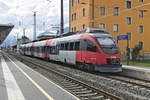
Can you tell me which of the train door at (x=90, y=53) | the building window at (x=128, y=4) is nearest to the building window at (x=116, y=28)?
the building window at (x=128, y=4)

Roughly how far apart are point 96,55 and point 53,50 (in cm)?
1447

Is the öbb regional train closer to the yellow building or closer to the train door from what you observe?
the train door

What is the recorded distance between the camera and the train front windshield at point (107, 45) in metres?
22.0

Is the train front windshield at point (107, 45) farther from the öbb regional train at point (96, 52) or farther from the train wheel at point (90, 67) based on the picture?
the train wheel at point (90, 67)

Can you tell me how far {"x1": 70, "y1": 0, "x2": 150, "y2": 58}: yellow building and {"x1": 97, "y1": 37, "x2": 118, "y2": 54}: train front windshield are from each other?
33.1 metres

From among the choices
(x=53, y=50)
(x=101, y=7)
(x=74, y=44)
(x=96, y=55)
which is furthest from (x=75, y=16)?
(x=96, y=55)

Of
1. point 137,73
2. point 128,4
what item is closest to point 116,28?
point 128,4

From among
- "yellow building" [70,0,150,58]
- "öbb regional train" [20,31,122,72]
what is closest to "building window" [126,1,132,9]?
"yellow building" [70,0,150,58]

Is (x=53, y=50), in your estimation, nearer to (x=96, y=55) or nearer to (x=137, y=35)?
(x=96, y=55)

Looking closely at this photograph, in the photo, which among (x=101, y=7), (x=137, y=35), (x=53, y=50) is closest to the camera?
(x=53, y=50)

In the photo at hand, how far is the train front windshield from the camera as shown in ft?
72.1

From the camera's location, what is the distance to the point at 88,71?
79.8 ft

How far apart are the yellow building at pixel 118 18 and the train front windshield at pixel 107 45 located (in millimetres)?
33067

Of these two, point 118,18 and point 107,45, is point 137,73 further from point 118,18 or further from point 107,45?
point 118,18
